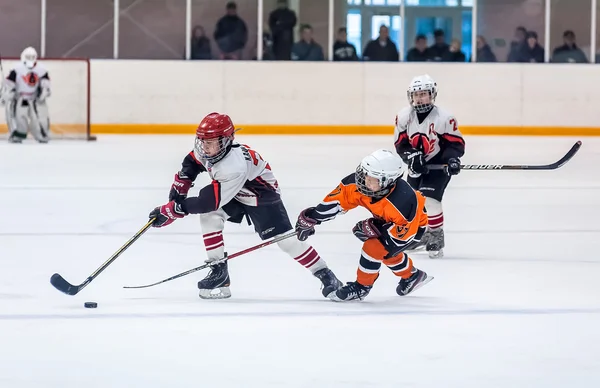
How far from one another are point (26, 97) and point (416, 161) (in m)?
8.91

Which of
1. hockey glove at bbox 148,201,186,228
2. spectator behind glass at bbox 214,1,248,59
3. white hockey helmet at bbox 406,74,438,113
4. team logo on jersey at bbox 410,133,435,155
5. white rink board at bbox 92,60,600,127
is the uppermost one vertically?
spectator behind glass at bbox 214,1,248,59

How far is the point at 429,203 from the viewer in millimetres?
5656

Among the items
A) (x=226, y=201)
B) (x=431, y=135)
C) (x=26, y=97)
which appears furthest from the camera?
(x=26, y=97)

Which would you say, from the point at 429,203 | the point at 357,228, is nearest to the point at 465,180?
the point at 429,203

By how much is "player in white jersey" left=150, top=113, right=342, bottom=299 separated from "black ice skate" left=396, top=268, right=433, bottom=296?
0.24 metres

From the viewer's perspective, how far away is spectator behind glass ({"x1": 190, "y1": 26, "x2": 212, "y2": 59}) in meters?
15.2

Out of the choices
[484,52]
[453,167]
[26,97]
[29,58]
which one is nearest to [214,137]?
[453,167]

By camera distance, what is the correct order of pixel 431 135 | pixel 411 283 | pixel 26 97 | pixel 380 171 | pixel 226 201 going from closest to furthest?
pixel 380 171
pixel 226 201
pixel 411 283
pixel 431 135
pixel 26 97

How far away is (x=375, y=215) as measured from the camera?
412cm

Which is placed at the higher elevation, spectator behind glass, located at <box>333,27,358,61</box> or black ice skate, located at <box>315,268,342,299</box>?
spectator behind glass, located at <box>333,27,358,61</box>

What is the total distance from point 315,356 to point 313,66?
12.1 meters

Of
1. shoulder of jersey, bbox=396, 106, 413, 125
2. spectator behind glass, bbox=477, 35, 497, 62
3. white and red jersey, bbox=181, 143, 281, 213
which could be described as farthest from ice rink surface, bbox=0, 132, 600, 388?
spectator behind glass, bbox=477, 35, 497, 62

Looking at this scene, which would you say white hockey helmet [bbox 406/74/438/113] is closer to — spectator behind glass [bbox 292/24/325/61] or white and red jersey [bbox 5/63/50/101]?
white and red jersey [bbox 5/63/50/101]

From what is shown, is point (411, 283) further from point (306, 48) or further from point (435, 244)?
point (306, 48)
